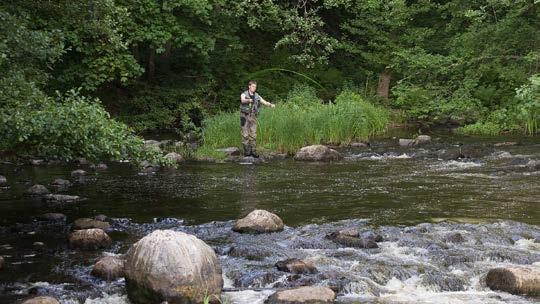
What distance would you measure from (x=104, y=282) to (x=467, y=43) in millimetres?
20142

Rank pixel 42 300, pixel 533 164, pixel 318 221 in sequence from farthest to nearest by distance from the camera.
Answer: pixel 533 164 → pixel 318 221 → pixel 42 300

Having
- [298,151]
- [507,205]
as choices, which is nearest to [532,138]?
[298,151]

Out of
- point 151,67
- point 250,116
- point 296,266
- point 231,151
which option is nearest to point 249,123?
point 250,116

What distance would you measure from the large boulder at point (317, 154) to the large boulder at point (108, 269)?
10412 mm

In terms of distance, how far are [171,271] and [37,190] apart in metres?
7.11

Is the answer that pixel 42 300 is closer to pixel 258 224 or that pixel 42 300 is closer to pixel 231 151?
pixel 258 224

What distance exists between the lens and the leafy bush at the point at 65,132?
873 cm

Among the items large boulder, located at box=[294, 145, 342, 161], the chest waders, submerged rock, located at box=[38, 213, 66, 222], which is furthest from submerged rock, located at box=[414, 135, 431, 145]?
submerged rock, located at box=[38, 213, 66, 222]

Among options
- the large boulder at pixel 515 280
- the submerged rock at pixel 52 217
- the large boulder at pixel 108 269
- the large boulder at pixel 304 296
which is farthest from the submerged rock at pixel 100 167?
the large boulder at pixel 515 280

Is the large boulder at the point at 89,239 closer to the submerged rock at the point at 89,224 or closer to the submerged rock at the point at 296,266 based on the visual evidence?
the submerged rock at the point at 89,224

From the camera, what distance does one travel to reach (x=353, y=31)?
2922cm

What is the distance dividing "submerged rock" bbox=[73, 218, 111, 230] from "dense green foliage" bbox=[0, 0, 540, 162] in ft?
30.1

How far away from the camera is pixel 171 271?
22.4 feet

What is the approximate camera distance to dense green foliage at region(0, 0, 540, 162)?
22297 mm
